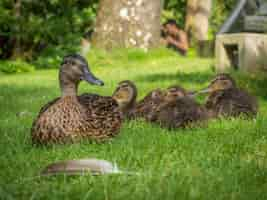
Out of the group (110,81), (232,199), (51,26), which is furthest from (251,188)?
(51,26)

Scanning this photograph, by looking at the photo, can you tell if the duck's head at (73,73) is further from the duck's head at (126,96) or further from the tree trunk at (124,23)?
the tree trunk at (124,23)

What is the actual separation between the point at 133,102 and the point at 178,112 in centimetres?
123

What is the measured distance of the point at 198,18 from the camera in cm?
2523

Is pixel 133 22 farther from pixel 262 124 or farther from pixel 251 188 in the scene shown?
pixel 251 188

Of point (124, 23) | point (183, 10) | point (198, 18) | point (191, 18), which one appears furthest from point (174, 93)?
point (183, 10)

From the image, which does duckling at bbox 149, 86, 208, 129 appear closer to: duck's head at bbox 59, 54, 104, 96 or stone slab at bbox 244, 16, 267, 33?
duck's head at bbox 59, 54, 104, 96

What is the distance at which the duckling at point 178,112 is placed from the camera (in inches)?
207

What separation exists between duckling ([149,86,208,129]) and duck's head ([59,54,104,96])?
102 centimetres

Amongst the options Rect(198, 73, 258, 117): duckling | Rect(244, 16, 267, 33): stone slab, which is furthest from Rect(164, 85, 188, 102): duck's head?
Rect(244, 16, 267, 33): stone slab

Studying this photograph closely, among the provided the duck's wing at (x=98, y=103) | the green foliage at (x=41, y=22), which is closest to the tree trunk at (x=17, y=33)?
the green foliage at (x=41, y=22)

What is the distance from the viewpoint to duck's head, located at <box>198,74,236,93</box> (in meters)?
6.38

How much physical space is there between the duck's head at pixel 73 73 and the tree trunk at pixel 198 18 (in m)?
20.6

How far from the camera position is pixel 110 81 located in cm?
1007

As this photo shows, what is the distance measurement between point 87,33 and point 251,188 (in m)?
18.5
